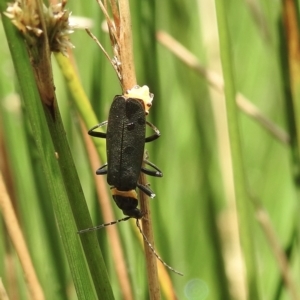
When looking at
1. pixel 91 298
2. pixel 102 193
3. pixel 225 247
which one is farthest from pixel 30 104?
pixel 225 247

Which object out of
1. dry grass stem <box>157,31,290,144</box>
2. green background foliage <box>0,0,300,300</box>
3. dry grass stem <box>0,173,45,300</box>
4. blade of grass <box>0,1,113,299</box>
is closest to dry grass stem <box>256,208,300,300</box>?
green background foliage <box>0,0,300,300</box>

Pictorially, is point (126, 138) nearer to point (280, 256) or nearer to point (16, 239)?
point (16, 239)

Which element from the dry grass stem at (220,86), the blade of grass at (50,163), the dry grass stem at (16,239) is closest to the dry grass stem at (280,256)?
the dry grass stem at (220,86)

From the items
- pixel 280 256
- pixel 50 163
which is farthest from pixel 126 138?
pixel 280 256

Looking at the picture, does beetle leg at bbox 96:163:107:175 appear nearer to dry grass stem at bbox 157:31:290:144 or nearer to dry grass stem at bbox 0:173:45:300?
dry grass stem at bbox 0:173:45:300

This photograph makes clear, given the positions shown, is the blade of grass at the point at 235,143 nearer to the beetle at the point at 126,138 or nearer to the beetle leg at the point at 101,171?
the beetle at the point at 126,138

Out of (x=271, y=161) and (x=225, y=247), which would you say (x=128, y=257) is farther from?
(x=271, y=161)
